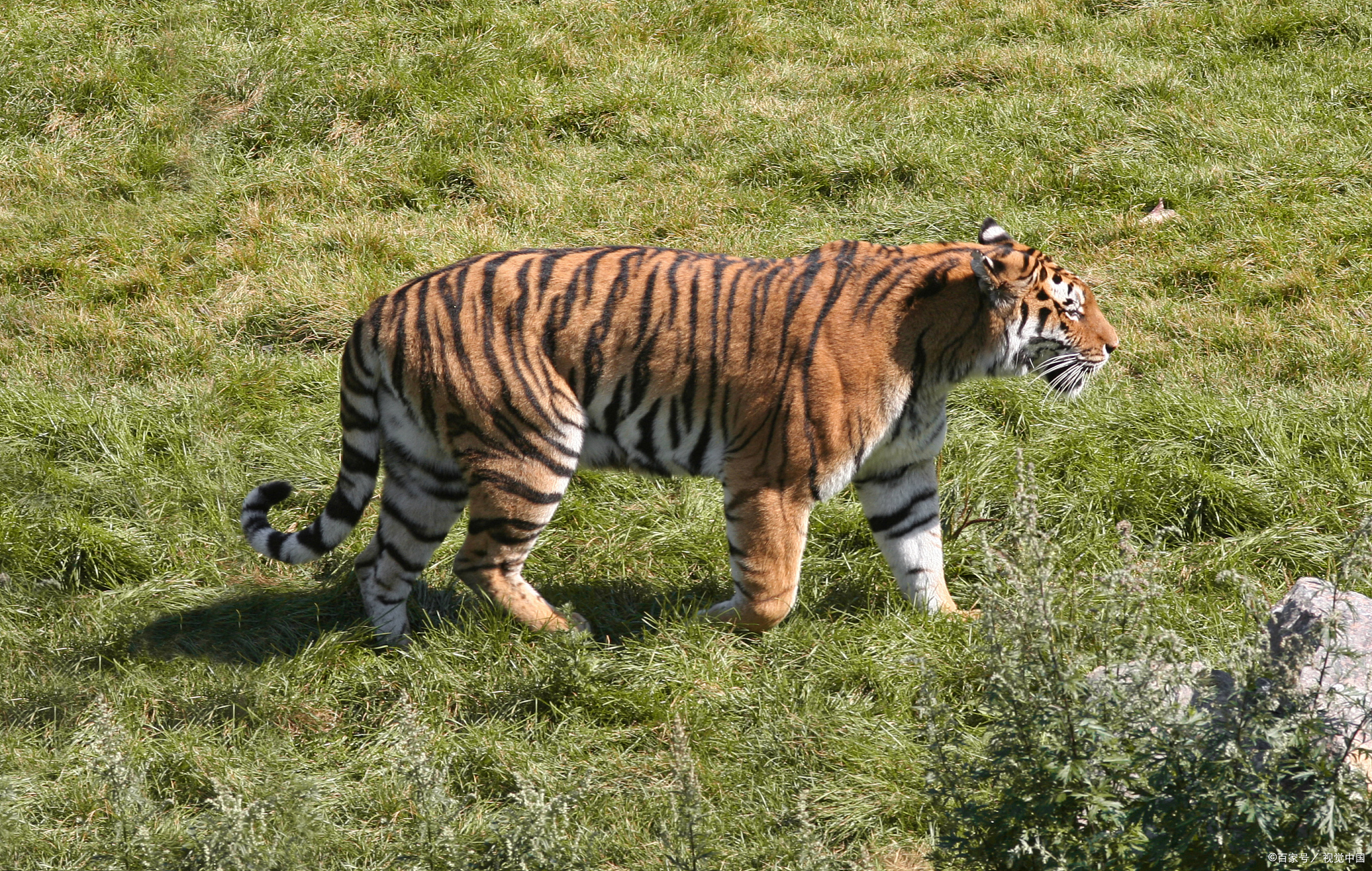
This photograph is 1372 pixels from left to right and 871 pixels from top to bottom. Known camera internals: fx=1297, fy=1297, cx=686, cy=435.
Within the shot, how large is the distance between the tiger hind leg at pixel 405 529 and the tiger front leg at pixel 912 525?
143 cm

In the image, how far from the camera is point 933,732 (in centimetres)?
294

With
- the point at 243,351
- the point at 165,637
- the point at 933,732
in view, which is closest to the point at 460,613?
the point at 165,637

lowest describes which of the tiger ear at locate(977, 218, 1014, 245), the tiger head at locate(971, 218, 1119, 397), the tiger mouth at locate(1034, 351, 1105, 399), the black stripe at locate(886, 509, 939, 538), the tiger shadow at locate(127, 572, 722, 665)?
the tiger shadow at locate(127, 572, 722, 665)

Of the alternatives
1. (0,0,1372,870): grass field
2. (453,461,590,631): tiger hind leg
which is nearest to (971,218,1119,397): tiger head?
(0,0,1372,870): grass field

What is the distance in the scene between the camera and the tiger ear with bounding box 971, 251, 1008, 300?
162 inches

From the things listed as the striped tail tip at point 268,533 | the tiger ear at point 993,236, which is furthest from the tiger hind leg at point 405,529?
the tiger ear at point 993,236

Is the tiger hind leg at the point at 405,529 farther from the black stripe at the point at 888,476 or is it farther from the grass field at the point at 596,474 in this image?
the black stripe at the point at 888,476

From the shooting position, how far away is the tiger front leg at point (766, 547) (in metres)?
4.16

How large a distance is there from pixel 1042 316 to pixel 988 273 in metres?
0.29

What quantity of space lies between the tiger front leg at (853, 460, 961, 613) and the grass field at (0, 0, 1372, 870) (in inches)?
4.6

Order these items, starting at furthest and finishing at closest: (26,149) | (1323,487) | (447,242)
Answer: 1. (26,149)
2. (447,242)
3. (1323,487)

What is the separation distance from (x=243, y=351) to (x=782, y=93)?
3.80 meters

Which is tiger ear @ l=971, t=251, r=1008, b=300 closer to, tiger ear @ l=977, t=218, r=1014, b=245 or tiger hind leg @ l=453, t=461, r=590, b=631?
tiger ear @ l=977, t=218, r=1014, b=245

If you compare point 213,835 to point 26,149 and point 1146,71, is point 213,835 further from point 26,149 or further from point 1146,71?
point 1146,71
